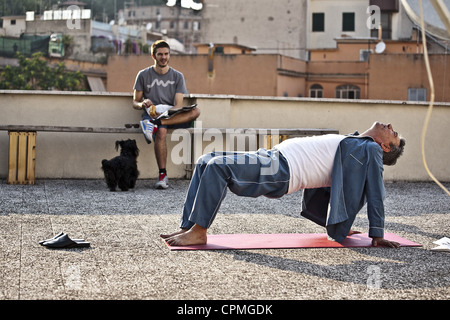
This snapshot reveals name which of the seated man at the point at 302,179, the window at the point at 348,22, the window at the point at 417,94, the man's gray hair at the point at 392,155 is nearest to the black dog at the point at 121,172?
the seated man at the point at 302,179

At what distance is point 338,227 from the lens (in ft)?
16.6

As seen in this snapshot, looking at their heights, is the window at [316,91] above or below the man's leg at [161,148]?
above

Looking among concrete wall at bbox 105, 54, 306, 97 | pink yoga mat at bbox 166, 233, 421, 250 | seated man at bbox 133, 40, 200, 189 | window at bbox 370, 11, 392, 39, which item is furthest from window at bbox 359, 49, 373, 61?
pink yoga mat at bbox 166, 233, 421, 250

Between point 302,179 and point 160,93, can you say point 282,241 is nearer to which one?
point 302,179

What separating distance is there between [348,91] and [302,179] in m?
39.9

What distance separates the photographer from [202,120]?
9.88m

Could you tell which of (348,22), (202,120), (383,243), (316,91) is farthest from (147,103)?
(348,22)

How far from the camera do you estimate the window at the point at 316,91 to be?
4497cm

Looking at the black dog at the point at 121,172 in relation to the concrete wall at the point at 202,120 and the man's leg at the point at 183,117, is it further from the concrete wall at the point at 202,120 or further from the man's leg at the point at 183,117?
the concrete wall at the point at 202,120

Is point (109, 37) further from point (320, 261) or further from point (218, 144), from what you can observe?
point (320, 261)

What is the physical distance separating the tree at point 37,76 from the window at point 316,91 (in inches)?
623

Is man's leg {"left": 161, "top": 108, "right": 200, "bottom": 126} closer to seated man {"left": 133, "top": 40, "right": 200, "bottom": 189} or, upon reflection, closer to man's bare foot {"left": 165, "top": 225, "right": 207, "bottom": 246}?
seated man {"left": 133, "top": 40, "right": 200, "bottom": 189}

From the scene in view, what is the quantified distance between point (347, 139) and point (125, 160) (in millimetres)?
3797
